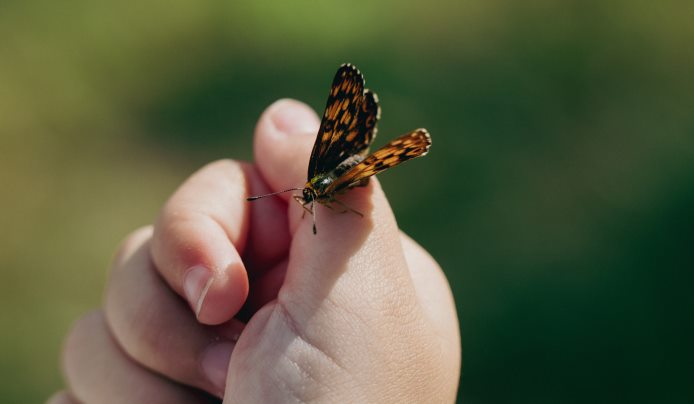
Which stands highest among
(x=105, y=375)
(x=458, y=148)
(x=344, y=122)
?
(x=344, y=122)

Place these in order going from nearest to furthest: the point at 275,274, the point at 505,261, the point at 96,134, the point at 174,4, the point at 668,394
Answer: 1. the point at 275,274
2. the point at 668,394
3. the point at 505,261
4. the point at 96,134
5. the point at 174,4

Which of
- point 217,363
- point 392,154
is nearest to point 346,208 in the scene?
point 392,154

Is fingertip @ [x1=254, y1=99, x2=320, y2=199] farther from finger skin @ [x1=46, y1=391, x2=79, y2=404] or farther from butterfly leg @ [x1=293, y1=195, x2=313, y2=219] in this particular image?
finger skin @ [x1=46, y1=391, x2=79, y2=404]

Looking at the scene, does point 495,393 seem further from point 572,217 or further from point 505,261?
point 572,217

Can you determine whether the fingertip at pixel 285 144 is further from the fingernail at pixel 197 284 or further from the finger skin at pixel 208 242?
the fingernail at pixel 197 284

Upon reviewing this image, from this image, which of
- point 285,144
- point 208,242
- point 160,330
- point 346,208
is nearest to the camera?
point 346,208

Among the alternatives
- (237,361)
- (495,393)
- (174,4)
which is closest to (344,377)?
(237,361)

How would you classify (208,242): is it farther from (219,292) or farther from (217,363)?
(217,363)
